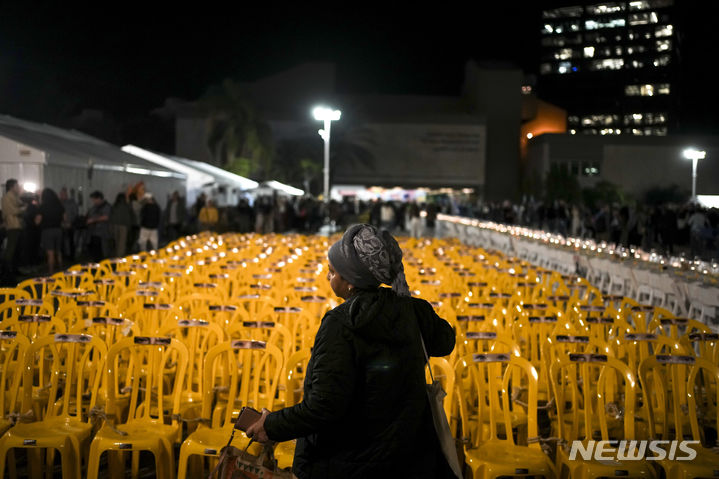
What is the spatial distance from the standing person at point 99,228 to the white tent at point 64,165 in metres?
1.03

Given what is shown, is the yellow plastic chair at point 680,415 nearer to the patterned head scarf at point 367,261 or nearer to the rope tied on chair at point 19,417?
→ the patterned head scarf at point 367,261

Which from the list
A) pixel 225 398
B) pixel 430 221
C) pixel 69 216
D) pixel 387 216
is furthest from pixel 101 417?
pixel 387 216

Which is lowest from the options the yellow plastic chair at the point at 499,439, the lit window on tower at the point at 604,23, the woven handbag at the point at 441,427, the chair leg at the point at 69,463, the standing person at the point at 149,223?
the chair leg at the point at 69,463

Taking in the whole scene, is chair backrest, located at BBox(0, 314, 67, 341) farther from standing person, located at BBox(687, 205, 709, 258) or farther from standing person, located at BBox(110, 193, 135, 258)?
standing person, located at BBox(687, 205, 709, 258)

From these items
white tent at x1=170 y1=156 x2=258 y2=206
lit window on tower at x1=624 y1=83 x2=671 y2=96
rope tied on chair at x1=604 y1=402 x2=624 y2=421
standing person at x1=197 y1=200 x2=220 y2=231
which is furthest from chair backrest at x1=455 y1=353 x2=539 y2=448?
lit window on tower at x1=624 y1=83 x2=671 y2=96

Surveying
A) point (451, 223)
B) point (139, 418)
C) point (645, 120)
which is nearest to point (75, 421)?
point (139, 418)

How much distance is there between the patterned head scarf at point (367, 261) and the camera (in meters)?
2.88

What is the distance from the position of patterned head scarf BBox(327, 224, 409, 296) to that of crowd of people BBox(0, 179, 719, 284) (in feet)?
46.4

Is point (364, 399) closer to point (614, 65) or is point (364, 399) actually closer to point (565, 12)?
point (614, 65)

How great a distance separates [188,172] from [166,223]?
8.26 meters

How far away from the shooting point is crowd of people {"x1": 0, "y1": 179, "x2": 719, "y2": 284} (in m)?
16.8

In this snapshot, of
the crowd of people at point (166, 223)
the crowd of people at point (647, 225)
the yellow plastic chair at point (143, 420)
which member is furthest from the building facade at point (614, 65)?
the yellow plastic chair at point (143, 420)

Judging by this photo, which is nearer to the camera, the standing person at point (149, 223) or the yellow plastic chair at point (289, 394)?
the yellow plastic chair at point (289, 394)

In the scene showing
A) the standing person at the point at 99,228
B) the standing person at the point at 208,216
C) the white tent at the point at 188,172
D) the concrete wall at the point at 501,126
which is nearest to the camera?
the standing person at the point at 99,228
